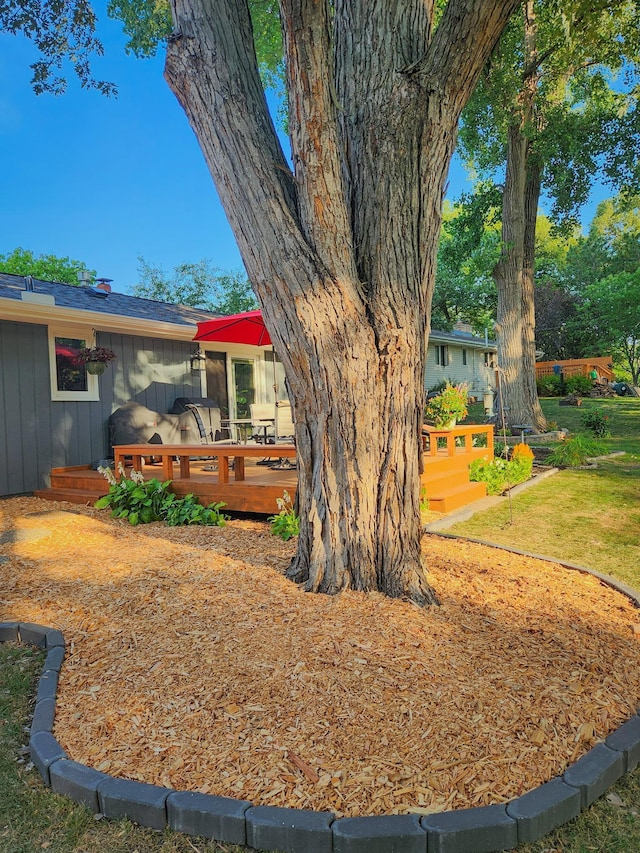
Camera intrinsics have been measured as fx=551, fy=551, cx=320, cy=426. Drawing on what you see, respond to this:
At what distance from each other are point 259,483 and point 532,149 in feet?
32.1

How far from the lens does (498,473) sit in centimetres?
774

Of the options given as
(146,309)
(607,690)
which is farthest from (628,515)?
(146,309)

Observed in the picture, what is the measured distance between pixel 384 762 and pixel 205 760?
659 mm

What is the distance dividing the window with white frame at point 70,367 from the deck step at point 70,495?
1472mm

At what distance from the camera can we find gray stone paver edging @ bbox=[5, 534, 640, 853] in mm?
1709

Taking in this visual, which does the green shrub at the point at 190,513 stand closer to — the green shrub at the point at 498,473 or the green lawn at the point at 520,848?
the green lawn at the point at 520,848

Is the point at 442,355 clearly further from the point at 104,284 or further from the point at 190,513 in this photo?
the point at 190,513

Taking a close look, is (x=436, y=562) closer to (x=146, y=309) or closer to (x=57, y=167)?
(x=146, y=309)

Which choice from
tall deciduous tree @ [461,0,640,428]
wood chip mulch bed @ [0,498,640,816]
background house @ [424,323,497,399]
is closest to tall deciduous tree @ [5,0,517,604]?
wood chip mulch bed @ [0,498,640,816]

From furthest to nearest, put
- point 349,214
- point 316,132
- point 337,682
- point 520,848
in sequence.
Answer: point 349,214
point 316,132
point 337,682
point 520,848

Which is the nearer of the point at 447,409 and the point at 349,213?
the point at 349,213

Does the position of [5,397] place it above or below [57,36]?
below

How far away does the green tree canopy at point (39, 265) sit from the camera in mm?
36688

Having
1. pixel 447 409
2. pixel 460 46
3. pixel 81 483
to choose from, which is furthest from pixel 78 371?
pixel 460 46
